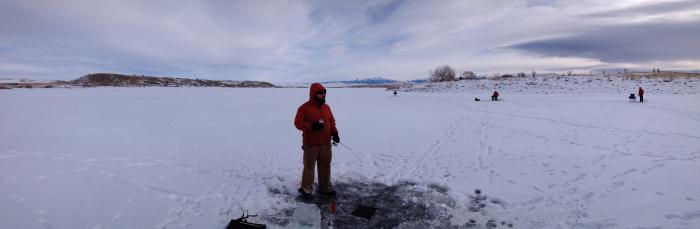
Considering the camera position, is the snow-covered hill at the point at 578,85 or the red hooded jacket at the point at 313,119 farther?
the snow-covered hill at the point at 578,85

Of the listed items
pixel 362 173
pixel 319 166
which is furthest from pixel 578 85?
pixel 319 166

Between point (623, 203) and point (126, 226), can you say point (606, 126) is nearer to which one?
point (623, 203)

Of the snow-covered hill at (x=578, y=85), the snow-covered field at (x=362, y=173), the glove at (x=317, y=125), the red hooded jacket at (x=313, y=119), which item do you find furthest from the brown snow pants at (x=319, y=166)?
the snow-covered hill at (x=578, y=85)

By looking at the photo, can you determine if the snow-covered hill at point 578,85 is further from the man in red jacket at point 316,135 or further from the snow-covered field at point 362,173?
the man in red jacket at point 316,135

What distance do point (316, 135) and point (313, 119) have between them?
29 centimetres

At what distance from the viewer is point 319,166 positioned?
5938 millimetres

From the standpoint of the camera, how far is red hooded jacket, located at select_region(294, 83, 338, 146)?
18.2 ft

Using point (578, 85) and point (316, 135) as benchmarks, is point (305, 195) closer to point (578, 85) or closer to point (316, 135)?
point (316, 135)

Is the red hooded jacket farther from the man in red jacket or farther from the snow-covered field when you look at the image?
the snow-covered field

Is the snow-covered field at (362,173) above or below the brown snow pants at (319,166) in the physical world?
below

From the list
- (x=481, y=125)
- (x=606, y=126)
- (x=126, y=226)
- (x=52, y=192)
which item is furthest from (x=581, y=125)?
(x=52, y=192)

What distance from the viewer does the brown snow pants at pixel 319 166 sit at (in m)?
5.82

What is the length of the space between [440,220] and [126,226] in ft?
13.2

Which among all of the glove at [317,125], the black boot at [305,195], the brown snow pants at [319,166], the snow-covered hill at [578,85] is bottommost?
the black boot at [305,195]
